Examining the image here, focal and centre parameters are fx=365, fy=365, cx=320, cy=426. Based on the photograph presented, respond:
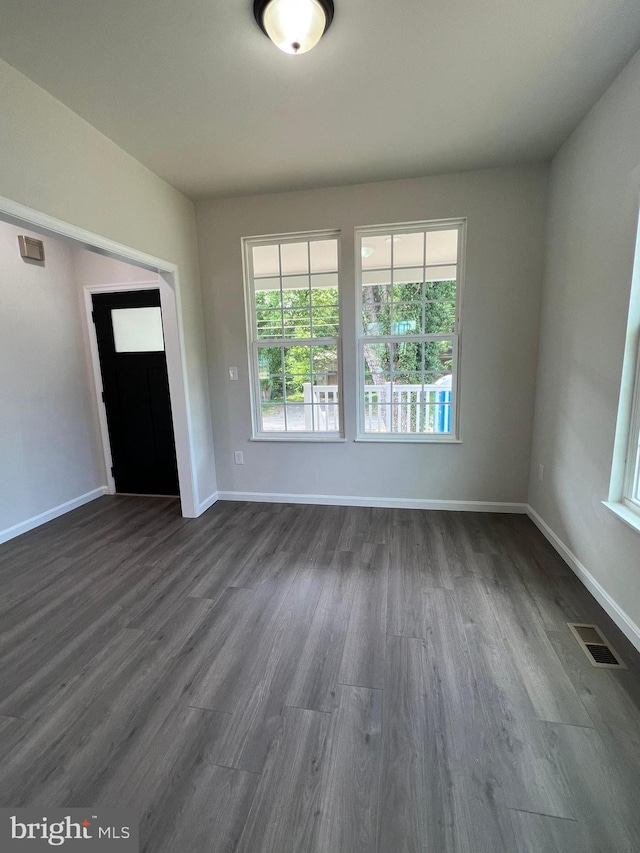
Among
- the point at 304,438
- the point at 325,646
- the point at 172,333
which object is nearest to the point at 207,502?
the point at 304,438

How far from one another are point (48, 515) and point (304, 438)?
8.16ft

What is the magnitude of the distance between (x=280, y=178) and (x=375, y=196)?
2.57ft

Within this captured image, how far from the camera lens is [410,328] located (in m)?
3.19

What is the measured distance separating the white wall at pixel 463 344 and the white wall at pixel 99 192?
0.19m

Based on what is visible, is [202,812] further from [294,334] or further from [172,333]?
[294,334]

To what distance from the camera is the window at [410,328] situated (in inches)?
121

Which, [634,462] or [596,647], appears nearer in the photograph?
[596,647]

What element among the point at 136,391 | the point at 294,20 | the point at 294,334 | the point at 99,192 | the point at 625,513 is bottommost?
the point at 625,513

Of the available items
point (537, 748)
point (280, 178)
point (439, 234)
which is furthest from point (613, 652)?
point (280, 178)

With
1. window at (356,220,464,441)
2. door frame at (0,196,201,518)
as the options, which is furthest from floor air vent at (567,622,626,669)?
door frame at (0,196,201,518)

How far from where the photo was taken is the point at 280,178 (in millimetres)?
2906

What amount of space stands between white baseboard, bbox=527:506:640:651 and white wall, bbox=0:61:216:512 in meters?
2.94

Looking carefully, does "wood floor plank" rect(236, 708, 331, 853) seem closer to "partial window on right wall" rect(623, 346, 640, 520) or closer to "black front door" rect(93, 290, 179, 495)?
"partial window on right wall" rect(623, 346, 640, 520)

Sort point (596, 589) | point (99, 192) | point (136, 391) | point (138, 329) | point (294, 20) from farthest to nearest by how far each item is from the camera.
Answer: point (136, 391)
point (138, 329)
point (99, 192)
point (596, 589)
point (294, 20)
